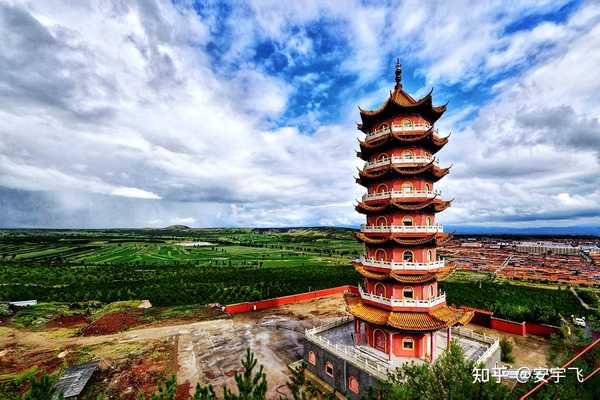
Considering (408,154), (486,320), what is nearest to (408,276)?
(408,154)

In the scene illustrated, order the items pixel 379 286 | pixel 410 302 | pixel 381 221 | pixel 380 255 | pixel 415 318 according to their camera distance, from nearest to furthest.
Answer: pixel 415 318, pixel 410 302, pixel 379 286, pixel 380 255, pixel 381 221

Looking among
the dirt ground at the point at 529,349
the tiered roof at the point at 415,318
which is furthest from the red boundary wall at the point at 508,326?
the tiered roof at the point at 415,318

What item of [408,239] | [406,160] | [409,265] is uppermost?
[406,160]

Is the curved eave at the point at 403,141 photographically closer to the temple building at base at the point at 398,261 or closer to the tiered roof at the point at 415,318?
the temple building at base at the point at 398,261

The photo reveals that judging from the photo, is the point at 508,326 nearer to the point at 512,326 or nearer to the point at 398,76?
the point at 512,326

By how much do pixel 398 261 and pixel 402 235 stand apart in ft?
6.18

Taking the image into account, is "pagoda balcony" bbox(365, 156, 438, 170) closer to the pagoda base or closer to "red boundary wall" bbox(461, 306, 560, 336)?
the pagoda base

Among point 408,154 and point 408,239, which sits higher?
point 408,154

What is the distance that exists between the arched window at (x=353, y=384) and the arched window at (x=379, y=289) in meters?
5.85

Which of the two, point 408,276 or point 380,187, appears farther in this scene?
point 380,187

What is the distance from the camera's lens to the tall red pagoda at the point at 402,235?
20078 millimetres

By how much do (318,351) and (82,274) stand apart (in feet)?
249

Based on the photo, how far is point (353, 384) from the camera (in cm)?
1961

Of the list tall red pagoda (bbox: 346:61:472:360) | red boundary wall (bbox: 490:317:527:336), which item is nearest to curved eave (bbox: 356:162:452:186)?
tall red pagoda (bbox: 346:61:472:360)
